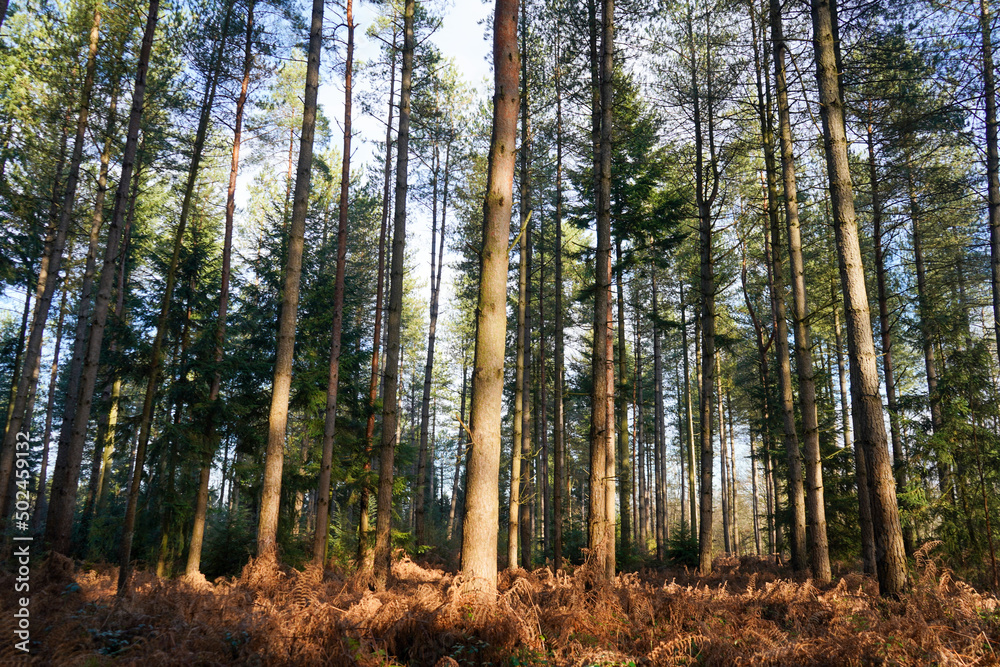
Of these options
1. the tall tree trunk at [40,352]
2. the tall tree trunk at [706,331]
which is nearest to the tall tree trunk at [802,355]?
the tall tree trunk at [706,331]

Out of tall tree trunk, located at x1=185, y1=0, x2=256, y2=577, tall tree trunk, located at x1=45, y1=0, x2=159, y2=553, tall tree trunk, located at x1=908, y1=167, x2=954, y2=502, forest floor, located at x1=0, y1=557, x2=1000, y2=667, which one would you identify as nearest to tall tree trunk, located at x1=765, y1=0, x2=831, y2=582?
tall tree trunk, located at x1=908, y1=167, x2=954, y2=502

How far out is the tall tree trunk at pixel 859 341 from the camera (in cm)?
574

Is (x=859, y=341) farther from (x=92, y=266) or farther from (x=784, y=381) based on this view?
(x=92, y=266)

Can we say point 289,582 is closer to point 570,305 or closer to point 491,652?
point 491,652

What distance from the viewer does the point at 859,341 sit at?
6.13m

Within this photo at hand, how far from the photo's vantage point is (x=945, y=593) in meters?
5.54

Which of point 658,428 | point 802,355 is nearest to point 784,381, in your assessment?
point 802,355

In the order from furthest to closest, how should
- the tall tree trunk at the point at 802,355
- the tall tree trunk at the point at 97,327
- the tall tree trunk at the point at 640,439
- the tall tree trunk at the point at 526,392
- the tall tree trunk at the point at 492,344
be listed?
the tall tree trunk at the point at 640,439, the tall tree trunk at the point at 526,392, the tall tree trunk at the point at 97,327, the tall tree trunk at the point at 802,355, the tall tree trunk at the point at 492,344

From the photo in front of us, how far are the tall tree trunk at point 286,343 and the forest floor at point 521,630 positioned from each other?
7.09 ft

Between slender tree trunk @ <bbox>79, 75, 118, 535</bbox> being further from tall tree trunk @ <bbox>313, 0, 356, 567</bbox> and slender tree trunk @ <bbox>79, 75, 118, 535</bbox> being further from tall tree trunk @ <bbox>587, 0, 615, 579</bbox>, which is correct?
tall tree trunk @ <bbox>587, 0, 615, 579</bbox>

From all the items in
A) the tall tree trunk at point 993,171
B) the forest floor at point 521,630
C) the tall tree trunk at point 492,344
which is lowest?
the forest floor at point 521,630

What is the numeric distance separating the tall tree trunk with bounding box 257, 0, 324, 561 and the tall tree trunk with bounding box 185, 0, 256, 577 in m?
2.76

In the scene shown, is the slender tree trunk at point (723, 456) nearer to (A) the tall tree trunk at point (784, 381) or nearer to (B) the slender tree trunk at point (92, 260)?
(A) the tall tree trunk at point (784, 381)

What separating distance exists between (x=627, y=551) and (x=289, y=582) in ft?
36.2
